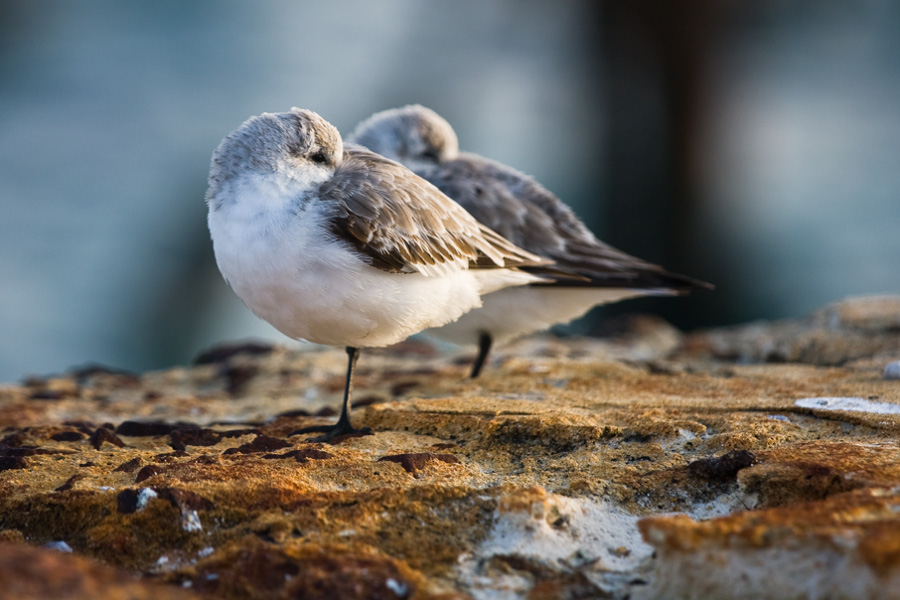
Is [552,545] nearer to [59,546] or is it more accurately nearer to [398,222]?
[59,546]

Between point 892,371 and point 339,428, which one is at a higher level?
point 892,371

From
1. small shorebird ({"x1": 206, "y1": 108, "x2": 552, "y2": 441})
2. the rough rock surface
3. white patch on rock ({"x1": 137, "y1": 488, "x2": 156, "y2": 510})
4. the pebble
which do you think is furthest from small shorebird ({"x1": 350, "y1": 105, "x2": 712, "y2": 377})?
white patch on rock ({"x1": 137, "y1": 488, "x2": 156, "y2": 510})

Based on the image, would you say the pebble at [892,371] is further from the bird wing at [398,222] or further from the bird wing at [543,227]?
the bird wing at [398,222]

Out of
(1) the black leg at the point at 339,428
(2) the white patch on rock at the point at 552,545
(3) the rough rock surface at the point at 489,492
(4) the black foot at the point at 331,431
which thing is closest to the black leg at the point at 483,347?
(3) the rough rock surface at the point at 489,492

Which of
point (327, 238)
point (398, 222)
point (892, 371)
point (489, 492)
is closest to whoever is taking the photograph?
point (489, 492)

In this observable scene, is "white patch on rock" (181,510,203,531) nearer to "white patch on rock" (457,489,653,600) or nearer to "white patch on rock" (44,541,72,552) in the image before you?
"white patch on rock" (44,541,72,552)

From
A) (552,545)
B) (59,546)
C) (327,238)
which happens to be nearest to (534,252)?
(327,238)
